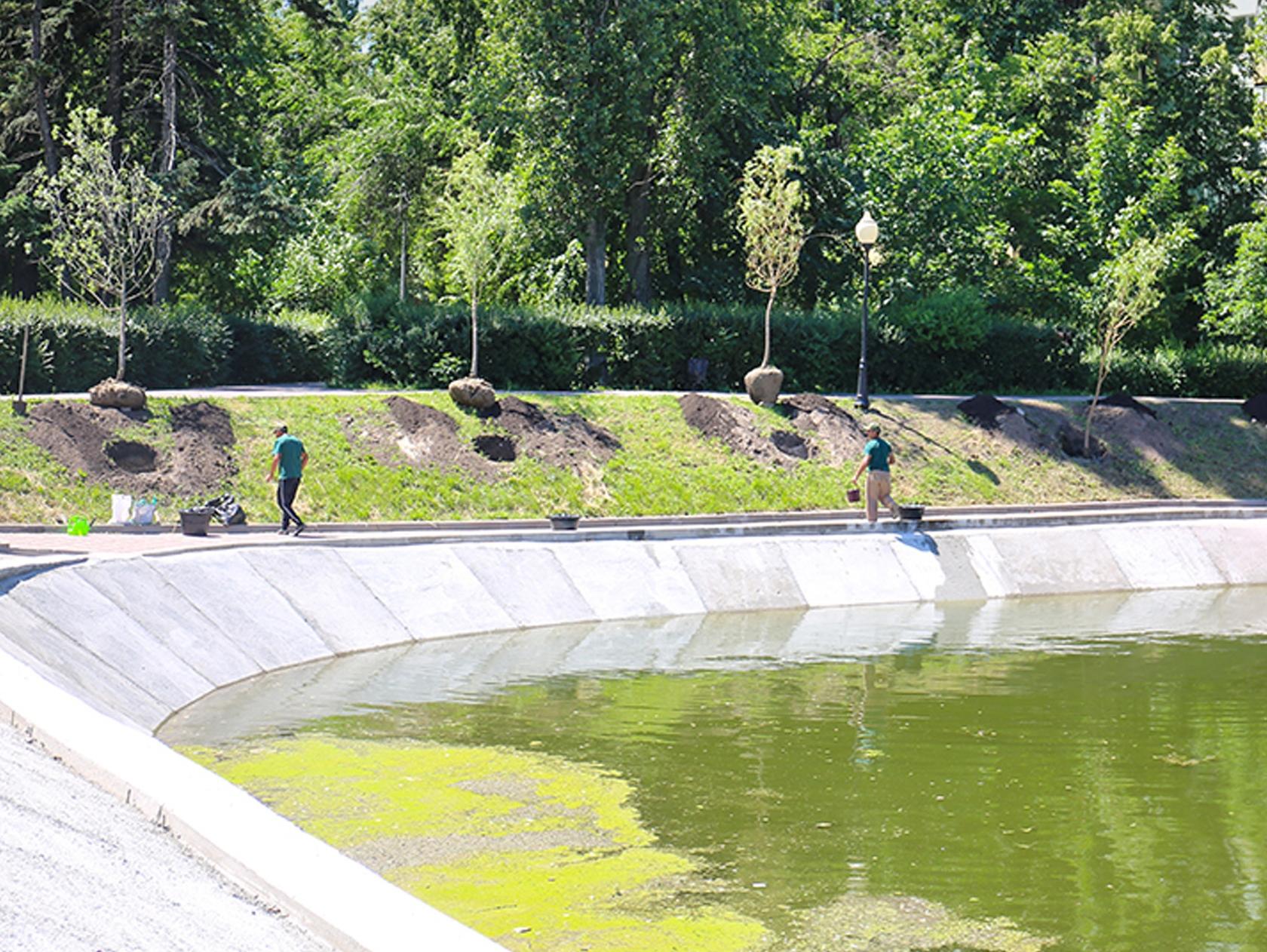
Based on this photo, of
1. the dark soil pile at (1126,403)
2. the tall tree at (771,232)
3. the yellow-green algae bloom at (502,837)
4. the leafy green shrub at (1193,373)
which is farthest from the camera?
the leafy green shrub at (1193,373)

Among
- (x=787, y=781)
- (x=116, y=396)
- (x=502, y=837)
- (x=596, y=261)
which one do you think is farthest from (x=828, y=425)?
(x=502, y=837)

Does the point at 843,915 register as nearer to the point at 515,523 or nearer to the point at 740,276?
the point at 515,523

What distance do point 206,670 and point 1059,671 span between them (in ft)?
33.5

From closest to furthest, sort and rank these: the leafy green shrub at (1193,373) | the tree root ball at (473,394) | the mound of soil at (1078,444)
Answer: the tree root ball at (473,394) → the mound of soil at (1078,444) → the leafy green shrub at (1193,373)

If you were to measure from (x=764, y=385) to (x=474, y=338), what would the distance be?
653 centimetres

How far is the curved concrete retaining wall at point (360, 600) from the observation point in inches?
355

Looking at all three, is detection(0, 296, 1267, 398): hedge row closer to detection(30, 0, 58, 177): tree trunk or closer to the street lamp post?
the street lamp post

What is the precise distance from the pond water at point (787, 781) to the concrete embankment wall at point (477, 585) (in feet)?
2.29

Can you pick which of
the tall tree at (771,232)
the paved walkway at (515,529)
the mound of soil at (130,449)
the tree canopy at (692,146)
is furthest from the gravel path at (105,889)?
the tree canopy at (692,146)

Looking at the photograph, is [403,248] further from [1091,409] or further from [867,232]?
[1091,409]

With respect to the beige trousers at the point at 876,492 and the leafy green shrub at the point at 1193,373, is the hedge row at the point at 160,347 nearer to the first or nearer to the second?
the beige trousers at the point at 876,492

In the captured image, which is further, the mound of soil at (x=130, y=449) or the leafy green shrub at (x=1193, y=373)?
the leafy green shrub at (x=1193, y=373)

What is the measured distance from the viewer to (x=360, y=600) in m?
21.4

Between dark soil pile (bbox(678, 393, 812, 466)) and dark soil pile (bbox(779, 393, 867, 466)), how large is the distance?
509 millimetres
